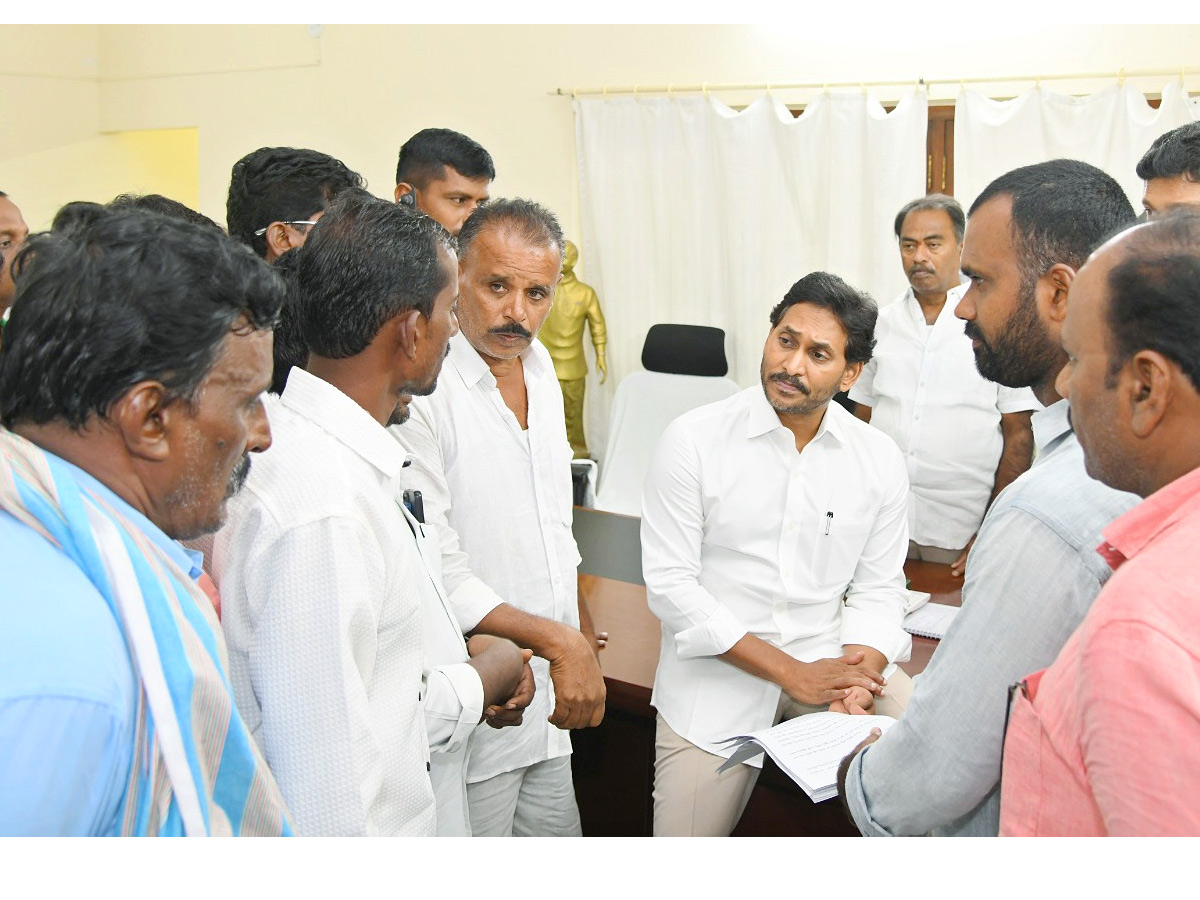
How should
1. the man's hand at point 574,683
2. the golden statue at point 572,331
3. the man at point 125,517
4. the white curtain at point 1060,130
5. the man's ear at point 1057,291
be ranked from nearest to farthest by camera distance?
the man at point 125,517
the man's ear at point 1057,291
the man's hand at point 574,683
the white curtain at point 1060,130
the golden statue at point 572,331

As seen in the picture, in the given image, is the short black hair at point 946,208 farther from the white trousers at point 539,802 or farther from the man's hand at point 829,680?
the white trousers at point 539,802

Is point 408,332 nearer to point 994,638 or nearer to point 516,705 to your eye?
point 516,705

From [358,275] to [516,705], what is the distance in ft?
2.38

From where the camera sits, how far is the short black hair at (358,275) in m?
1.22

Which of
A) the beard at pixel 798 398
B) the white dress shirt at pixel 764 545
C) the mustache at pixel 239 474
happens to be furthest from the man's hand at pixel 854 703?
the mustache at pixel 239 474

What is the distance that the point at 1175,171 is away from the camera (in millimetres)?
1850

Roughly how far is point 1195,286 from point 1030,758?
431mm

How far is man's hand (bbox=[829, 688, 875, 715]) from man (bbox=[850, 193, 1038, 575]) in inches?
44.6

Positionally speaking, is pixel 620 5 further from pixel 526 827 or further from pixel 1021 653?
pixel 526 827

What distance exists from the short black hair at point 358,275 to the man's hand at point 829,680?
110cm

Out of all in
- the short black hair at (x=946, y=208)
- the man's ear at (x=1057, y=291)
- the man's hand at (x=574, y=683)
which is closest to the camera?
the man's ear at (x=1057, y=291)

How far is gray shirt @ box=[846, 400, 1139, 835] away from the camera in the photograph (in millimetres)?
987

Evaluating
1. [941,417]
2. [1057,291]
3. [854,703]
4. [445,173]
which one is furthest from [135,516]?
[941,417]

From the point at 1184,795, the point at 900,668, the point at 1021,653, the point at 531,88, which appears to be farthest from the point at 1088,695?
the point at 531,88
